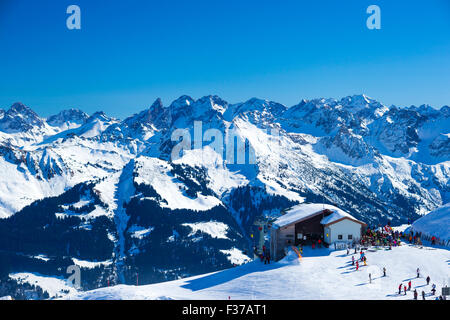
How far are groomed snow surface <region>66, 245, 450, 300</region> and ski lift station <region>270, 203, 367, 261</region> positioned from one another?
3.70 m

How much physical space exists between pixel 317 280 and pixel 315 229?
69.8ft

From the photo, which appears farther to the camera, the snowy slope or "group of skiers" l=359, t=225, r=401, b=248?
the snowy slope

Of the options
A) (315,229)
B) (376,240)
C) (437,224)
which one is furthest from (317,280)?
(437,224)

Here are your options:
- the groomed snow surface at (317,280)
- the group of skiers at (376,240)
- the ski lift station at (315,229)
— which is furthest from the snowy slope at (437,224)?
the ski lift station at (315,229)

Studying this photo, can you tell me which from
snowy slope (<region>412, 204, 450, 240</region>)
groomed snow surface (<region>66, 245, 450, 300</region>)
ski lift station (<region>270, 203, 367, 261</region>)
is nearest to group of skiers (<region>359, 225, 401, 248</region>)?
ski lift station (<region>270, 203, 367, 261</region>)

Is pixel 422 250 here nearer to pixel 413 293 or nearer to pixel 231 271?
pixel 413 293

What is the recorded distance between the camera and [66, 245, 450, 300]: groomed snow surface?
4091 centimetres

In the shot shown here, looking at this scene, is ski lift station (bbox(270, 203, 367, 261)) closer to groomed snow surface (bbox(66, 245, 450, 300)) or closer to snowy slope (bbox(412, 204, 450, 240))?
groomed snow surface (bbox(66, 245, 450, 300))

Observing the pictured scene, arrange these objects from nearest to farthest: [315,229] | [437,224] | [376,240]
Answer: [376,240] < [315,229] < [437,224]

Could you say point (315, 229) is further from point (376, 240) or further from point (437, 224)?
point (437, 224)

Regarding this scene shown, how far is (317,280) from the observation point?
4653 centimetres

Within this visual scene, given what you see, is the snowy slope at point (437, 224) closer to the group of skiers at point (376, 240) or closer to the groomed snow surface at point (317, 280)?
the group of skiers at point (376, 240)
